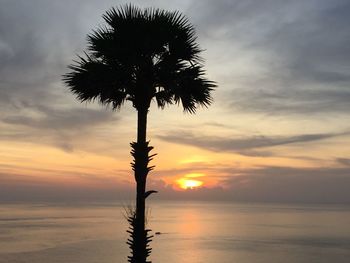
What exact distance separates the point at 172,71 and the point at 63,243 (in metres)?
74.6

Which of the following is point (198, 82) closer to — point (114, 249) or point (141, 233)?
point (141, 233)

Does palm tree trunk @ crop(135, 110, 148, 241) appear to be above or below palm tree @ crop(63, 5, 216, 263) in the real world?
below

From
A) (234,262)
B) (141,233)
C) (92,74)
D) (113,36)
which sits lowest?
(234,262)

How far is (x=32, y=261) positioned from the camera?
58.7m

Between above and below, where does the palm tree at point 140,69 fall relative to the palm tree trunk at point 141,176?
above

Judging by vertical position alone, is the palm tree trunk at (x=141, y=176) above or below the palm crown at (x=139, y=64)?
below

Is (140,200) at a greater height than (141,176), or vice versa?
(141,176)

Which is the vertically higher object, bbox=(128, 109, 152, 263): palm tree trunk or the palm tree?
the palm tree

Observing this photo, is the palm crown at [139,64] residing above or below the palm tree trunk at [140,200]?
above

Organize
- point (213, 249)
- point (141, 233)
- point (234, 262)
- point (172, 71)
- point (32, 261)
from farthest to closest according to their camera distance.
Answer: point (213, 249) → point (234, 262) → point (32, 261) → point (172, 71) → point (141, 233)

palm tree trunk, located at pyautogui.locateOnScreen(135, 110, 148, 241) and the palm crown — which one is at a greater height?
the palm crown

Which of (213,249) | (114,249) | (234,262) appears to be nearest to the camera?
(234,262)

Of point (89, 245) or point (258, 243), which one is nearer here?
point (89, 245)

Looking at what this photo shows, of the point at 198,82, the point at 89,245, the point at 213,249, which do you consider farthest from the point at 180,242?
the point at 198,82
